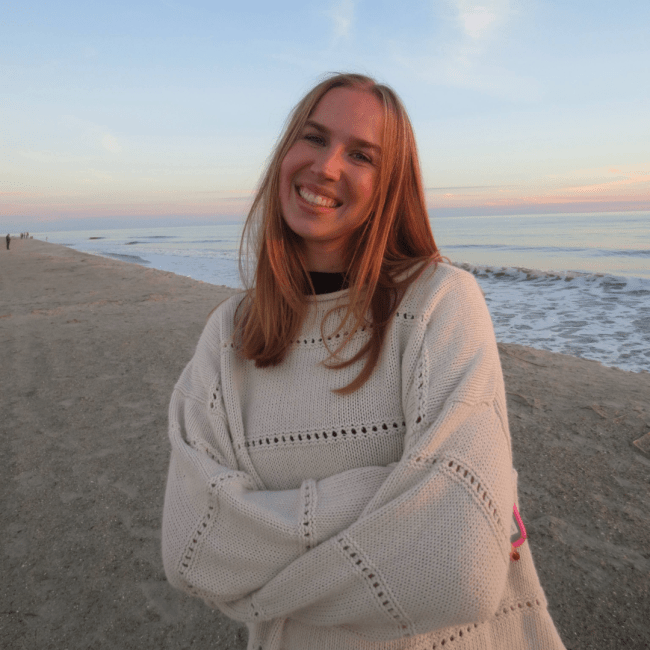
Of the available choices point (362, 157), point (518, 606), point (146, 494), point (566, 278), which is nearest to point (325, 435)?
point (518, 606)

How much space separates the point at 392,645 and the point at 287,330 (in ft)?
3.14

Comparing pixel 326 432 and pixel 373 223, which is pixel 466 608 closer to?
pixel 326 432

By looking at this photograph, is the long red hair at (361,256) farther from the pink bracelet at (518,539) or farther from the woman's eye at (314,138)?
the pink bracelet at (518,539)

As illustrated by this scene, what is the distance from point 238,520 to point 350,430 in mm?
404

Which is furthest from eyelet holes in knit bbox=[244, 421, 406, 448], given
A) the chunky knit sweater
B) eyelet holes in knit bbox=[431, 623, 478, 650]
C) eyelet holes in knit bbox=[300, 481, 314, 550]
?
eyelet holes in knit bbox=[431, 623, 478, 650]

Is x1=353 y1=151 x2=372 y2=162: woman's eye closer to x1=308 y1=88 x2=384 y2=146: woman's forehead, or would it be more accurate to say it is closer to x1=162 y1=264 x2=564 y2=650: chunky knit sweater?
x1=308 y1=88 x2=384 y2=146: woman's forehead

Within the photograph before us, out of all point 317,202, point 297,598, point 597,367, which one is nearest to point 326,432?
point 297,598

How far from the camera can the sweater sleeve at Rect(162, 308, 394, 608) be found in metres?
1.30

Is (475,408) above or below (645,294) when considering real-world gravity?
above

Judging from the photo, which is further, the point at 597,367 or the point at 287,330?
the point at 597,367

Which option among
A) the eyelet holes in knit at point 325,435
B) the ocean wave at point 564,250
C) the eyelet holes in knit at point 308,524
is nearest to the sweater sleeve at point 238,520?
the eyelet holes in knit at point 308,524

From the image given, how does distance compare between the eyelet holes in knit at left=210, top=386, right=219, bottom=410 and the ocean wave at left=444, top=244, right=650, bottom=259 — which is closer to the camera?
the eyelet holes in knit at left=210, top=386, right=219, bottom=410

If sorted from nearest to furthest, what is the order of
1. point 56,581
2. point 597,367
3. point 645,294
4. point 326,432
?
point 326,432, point 56,581, point 597,367, point 645,294

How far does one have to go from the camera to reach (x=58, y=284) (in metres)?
11.9
